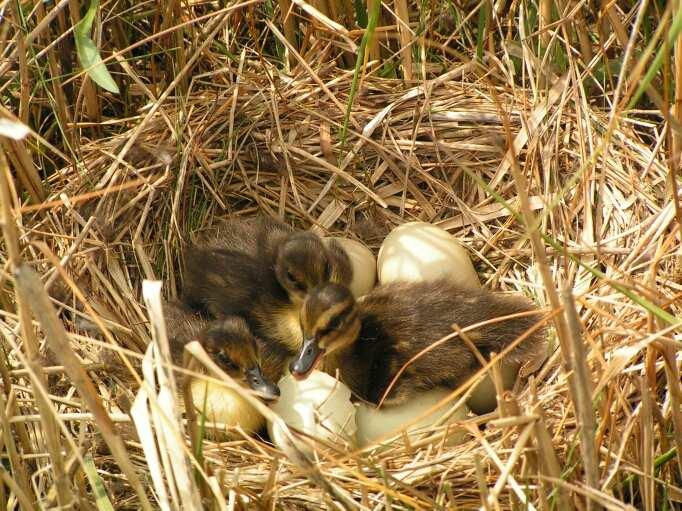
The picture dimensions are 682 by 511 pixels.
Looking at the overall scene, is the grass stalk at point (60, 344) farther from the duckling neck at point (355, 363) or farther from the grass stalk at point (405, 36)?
the grass stalk at point (405, 36)

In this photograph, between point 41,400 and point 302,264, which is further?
point 302,264

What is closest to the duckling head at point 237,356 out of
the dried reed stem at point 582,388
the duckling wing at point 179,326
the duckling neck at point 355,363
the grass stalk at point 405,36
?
the duckling wing at point 179,326

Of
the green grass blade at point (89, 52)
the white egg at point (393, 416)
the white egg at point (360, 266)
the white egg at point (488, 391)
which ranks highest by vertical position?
the green grass blade at point (89, 52)

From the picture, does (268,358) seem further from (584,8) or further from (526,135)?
(584,8)

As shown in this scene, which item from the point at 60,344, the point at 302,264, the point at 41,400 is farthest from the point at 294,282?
the point at 60,344

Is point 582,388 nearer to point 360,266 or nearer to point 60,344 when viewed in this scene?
point 60,344
